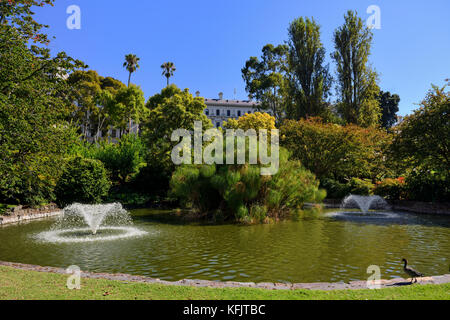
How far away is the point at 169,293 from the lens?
18.4ft

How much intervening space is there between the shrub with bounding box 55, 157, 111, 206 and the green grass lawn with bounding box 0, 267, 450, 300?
18834 millimetres

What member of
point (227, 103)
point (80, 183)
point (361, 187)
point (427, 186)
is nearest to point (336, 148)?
point (361, 187)

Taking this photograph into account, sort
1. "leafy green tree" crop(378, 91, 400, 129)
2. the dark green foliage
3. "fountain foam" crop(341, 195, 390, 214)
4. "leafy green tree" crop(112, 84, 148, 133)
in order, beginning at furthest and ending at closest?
"leafy green tree" crop(378, 91, 400, 129), "leafy green tree" crop(112, 84, 148, 133), the dark green foliage, "fountain foam" crop(341, 195, 390, 214)

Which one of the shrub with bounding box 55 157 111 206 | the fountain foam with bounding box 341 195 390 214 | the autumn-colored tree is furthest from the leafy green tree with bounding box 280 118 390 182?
the shrub with bounding box 55 157 111 206

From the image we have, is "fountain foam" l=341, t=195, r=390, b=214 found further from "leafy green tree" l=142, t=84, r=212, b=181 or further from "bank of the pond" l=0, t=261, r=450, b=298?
"bank of the pond" l=0, t=261, r=450, b=298

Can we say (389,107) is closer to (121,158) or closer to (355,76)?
(355,76)

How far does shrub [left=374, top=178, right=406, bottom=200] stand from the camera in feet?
88.1

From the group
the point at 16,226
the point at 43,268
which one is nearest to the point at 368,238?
the point at 43,268

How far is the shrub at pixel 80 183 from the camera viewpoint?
78.3 feet

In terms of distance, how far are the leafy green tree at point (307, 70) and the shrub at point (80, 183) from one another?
24895 mm

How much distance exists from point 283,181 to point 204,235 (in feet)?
20.7

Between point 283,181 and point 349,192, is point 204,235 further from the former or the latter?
point 349,192

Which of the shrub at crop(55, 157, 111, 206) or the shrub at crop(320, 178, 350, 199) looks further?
the shrub at crop(320, 178, 350, 199)

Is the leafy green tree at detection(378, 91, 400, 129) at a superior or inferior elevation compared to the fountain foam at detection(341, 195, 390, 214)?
superior
